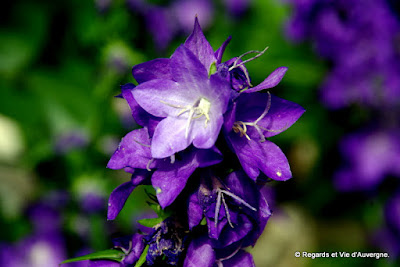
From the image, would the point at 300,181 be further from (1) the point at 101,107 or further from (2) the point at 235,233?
(2) the point at 235,233

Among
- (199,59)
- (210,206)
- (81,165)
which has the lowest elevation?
(81,165)

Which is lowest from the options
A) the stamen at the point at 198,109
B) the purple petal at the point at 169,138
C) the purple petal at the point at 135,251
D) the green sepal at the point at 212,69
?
the purple petal at the point at 135,251

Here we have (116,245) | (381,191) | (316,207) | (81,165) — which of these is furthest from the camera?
(316,207)

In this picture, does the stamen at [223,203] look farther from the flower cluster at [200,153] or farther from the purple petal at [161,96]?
the purple petal at [161,96]

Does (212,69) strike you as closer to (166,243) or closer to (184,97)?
(184,97)

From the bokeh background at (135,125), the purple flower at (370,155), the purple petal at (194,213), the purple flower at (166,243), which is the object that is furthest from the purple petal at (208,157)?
the purple flower at (370,155)

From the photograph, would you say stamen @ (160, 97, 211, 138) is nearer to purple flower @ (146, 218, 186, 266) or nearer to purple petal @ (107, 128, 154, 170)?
purple petal @ (107, 128, 154, 170)

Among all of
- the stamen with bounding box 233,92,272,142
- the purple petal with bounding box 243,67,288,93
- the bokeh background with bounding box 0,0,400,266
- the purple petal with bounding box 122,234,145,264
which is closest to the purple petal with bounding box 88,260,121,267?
the purple petal with bounding box 122,234,145,264

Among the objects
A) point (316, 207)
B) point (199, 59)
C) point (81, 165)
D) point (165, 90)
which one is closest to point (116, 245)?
point (165, 90)
